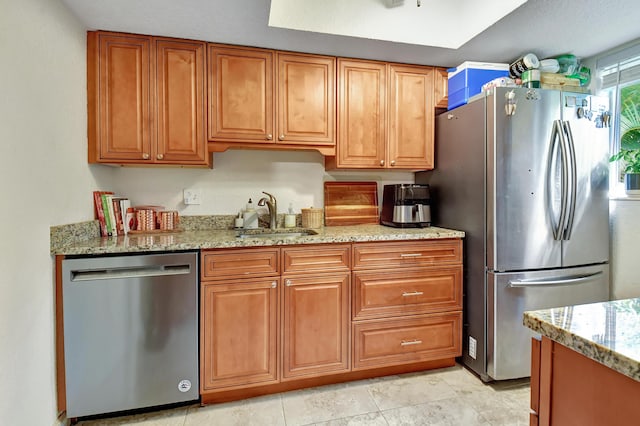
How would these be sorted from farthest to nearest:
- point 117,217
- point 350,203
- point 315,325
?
point 350,203 < point 117,217 < point 315,325

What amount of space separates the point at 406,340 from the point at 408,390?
11.4 inches

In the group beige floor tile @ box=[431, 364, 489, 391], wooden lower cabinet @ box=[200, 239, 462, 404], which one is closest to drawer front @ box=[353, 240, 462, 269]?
wooden lower cabinet @ box=[200, 239, 462, 404]

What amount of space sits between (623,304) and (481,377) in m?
1.55

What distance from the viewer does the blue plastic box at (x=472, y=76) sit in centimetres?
227

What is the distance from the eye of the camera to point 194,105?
6.72 ft

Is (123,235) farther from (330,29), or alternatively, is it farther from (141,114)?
(330,29)

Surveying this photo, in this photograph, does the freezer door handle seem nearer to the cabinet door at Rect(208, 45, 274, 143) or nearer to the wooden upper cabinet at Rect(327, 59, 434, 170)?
the wooden upper cabinet at Rect(327, 59, 434, 170)

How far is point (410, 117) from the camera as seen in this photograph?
241 cm

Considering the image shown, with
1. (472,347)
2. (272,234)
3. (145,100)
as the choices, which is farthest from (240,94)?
(472,347)

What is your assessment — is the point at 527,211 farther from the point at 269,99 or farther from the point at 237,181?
the point at 237,181

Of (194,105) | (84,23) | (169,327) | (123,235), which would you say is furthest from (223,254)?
(84,23)

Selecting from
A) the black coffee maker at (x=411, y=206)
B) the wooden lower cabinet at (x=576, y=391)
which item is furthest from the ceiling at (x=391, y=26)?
the wooden lower cabinet at (x=576, y=391)

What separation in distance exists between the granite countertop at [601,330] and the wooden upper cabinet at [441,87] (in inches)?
77.5

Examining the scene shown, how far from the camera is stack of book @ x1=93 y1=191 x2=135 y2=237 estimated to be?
1.98 m
